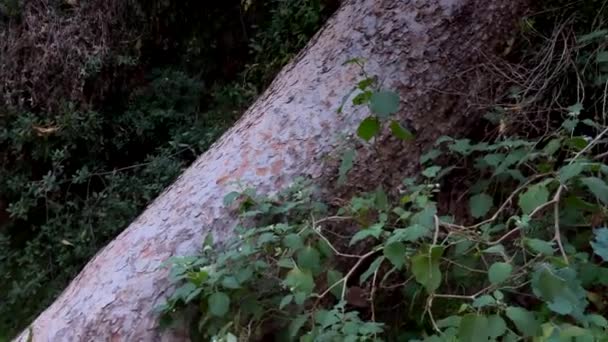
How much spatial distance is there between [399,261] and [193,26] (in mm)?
2929

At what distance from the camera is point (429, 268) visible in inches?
62.1

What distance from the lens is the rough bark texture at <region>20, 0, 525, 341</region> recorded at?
2252 mm

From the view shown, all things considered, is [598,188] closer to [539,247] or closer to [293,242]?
[539,247]

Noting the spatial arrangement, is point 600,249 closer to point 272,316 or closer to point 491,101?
point 272,316

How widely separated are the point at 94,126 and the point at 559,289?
117 inches

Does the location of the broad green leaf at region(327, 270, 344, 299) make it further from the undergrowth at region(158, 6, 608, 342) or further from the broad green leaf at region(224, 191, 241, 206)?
the broad green leaf at region(224, 191, 241, 206)

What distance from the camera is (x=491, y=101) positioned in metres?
2.64

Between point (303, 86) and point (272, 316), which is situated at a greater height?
point (303, 86)

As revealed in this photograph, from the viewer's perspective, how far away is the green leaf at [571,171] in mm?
1639

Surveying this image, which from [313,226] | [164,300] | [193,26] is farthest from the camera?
[193,26]

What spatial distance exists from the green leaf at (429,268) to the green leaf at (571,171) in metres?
0.39

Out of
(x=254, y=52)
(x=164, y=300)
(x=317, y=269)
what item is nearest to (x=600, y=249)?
(x=317, y=269)

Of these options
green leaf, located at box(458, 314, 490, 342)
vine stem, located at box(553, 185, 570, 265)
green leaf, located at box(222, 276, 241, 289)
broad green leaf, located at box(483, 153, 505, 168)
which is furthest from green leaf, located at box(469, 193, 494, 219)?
green leaf, located at box(222, 276, 241, 289)

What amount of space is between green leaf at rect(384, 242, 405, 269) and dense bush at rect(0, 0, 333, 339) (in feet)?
7.12
